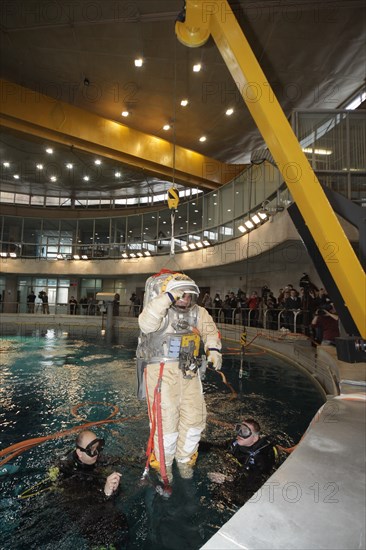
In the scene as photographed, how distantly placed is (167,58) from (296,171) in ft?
24.7

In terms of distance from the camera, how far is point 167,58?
372 inches

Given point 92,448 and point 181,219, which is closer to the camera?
point 92,448

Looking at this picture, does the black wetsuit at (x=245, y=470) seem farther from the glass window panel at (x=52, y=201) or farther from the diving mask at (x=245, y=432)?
the glass window panel at (x=52, y=201)

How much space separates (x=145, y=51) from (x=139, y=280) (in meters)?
20.2

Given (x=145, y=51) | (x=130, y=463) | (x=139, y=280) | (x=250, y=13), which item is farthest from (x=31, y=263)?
(x=130, y=463)

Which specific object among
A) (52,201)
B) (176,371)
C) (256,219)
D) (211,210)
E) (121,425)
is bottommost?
(121,425)

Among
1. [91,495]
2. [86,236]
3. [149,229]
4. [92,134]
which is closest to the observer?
[91,495]

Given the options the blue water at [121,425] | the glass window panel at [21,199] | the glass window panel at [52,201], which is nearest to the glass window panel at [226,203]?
the blue water at [121,425]

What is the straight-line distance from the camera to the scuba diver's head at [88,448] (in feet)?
9.44

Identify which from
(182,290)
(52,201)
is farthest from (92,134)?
(52,201)

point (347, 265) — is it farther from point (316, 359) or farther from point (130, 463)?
point (316, 359)

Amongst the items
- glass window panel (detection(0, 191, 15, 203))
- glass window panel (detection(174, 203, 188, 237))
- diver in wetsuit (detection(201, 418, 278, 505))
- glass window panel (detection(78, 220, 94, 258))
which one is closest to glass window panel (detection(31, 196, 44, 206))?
glass window panel (detection(0, 191, 15, 203))

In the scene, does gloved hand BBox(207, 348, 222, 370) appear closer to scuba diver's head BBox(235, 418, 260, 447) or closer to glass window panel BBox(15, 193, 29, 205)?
scuba diver's head BBox(235, 418, 260, 447)

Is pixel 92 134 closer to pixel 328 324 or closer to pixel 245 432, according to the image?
pixel 328 324
